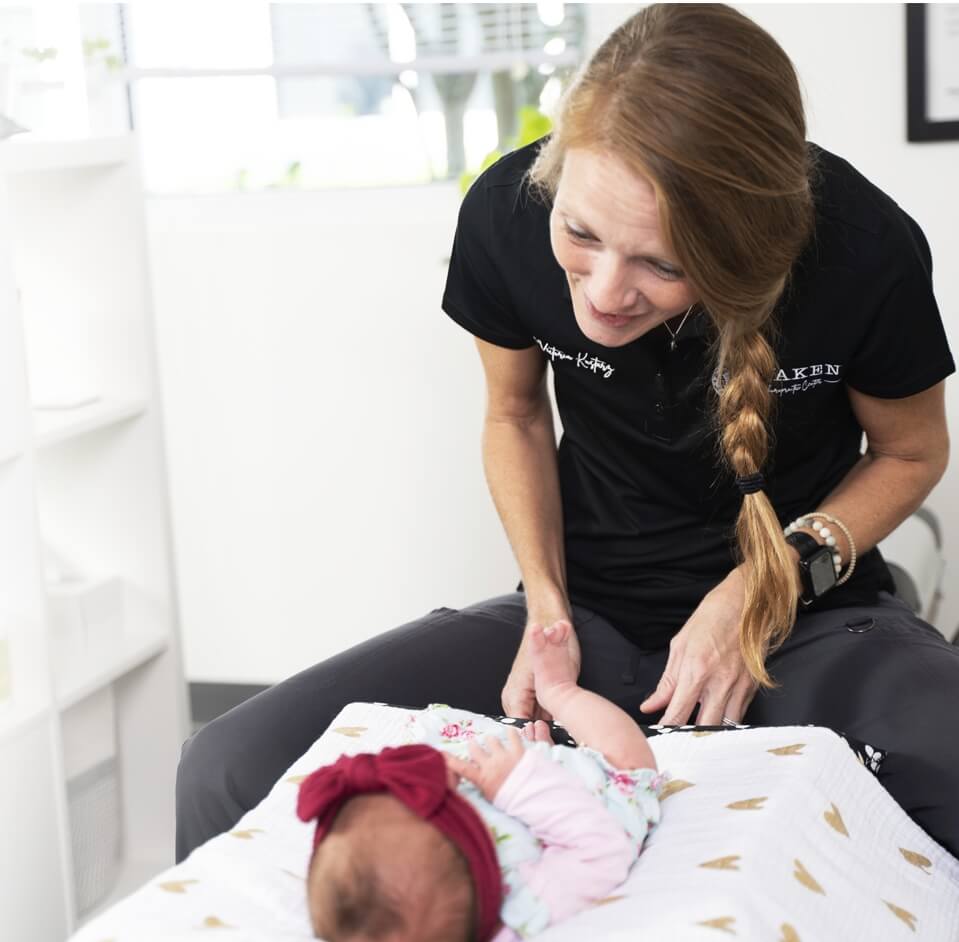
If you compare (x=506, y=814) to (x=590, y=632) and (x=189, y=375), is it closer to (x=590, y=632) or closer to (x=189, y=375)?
(x=590, y=632)

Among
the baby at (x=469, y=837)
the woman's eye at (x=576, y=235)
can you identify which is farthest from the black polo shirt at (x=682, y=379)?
the baby at (x=469, y=837)

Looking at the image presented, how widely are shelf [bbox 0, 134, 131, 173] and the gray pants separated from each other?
829mm

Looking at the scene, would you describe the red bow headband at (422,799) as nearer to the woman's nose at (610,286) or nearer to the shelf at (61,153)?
the woman's nose at (610,286)

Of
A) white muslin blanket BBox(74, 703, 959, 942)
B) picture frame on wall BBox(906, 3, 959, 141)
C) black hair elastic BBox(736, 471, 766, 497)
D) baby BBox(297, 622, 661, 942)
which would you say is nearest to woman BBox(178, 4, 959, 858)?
black hair elastic BBox(736, 471, 766, 497)

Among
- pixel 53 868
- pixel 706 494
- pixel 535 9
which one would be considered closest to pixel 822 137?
pixel 535 9

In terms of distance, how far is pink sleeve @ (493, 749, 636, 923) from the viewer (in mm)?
1113

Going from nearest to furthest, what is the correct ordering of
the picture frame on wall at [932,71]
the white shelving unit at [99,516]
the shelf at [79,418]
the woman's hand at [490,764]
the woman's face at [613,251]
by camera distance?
the woman's hand at [490,764], the woman's face at [613,251], the shelf at [79,418], the white shelving unit at [99,516], the picture frame on wall at [932,71]

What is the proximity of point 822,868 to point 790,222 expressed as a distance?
0.60 meters

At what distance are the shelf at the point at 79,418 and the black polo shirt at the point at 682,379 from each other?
0.64m

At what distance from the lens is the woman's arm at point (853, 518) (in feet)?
4.91

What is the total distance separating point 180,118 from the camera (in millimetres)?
2883
